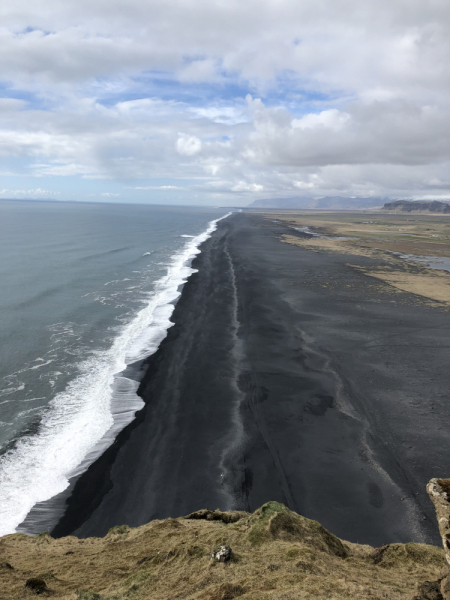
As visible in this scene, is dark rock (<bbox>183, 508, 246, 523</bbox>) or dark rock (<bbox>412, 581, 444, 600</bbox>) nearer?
dark rock (<bbox>412, 581, 444, 600</bbox>)

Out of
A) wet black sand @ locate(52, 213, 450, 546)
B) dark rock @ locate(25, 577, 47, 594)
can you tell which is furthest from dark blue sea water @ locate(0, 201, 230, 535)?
dark rock @ locate(25, 577, 47, 594)

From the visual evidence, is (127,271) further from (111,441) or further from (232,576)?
(232,576)

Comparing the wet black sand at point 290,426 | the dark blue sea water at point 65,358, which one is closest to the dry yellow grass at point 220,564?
the wet black sand at point 290,426

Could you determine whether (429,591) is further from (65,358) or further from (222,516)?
(65,358)

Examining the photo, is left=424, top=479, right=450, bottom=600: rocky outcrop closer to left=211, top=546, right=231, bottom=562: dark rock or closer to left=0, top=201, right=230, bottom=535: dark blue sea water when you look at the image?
left=211, top=546, right=231, bottom=562: dark rock

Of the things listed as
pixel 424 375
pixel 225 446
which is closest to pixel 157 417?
pixel 225 446

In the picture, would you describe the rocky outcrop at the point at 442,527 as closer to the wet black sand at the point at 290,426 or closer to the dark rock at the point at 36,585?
the wet black sand at the point at 290,426
